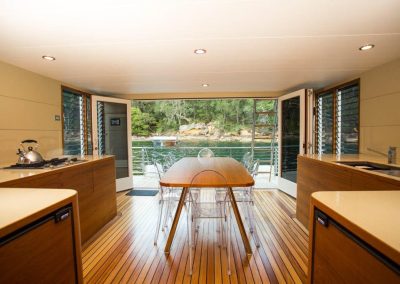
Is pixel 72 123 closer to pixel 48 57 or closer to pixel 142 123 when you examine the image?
pixel 48 57

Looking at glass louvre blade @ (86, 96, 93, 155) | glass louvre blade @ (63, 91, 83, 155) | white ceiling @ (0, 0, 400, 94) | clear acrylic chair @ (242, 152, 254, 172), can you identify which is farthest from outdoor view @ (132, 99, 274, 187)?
white ceiling @ (0, 0, 400, 94)

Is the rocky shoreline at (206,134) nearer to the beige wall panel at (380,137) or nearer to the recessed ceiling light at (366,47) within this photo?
the beige wall panel at (380,137)

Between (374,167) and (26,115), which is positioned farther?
(26,115)

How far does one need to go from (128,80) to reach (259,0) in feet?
8.51

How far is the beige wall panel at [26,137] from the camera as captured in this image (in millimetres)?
2553

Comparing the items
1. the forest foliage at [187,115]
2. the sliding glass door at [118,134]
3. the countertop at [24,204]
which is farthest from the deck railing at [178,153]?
the countertop at [24,204]

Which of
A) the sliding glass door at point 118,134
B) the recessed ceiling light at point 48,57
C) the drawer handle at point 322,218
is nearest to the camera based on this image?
the drawer handle at point 322,218

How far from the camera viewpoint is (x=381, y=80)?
109 inches

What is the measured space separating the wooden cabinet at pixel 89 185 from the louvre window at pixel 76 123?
108 cm

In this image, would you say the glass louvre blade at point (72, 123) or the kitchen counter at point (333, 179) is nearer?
the kitchen counter at point (333, 179)

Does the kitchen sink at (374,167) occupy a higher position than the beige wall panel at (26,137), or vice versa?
the beige wall panel at (26,137)

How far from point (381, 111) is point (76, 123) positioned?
4542 mm

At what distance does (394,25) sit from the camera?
1751 mm

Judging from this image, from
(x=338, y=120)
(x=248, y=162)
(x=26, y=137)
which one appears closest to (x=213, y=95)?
(x=248, y=162)
